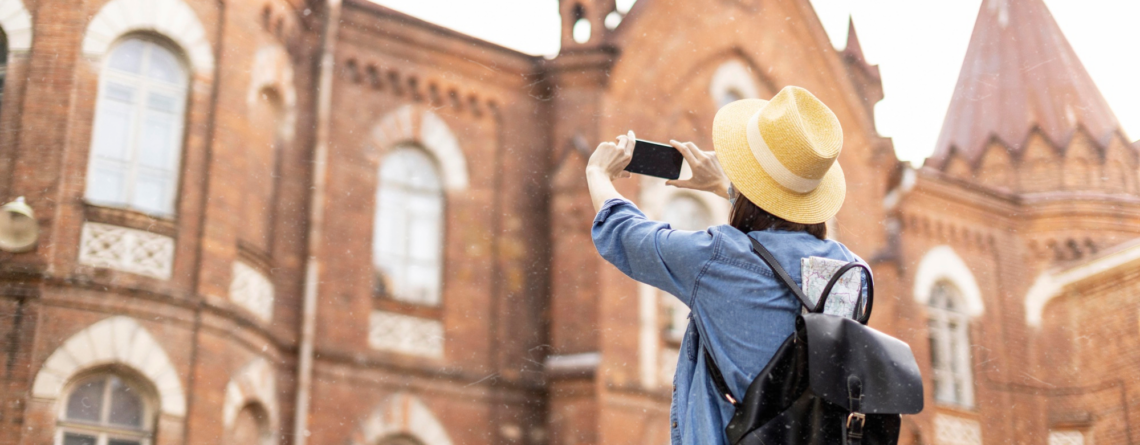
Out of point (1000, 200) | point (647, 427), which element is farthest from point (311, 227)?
point (1000, 200)

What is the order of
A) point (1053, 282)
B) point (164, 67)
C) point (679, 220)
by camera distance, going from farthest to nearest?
1. point (1053, 282)
2. point (679, 220)
3. point (164, 67)

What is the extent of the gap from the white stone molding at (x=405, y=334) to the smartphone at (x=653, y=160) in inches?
441

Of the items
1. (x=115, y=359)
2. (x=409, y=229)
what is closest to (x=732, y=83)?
(x=409, y=229)

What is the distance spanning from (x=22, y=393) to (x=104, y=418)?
0.84 m

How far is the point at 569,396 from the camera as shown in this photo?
47.3 feet

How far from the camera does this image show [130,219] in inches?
466

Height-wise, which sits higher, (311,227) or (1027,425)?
(311,227)

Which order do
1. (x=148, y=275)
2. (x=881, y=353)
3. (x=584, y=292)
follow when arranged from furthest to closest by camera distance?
(x=584, y=292)
(x=148, y=275)
(x=881, y=353)

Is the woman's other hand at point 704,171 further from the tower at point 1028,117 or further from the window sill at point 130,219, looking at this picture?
the tower at point 1028,117

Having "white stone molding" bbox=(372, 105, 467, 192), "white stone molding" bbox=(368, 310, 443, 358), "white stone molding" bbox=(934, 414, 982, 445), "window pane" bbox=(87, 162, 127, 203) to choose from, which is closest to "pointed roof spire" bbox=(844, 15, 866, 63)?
"white stone molding" bbox=(934, 414, 982, 445)

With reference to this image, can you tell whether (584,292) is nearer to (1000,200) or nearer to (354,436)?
(354,436)

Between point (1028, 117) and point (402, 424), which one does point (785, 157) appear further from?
point (1028, 117)

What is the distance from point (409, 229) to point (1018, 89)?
41.4ft

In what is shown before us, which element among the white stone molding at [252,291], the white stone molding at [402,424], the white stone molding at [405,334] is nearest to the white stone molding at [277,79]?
the white stone molding at [252,291]
